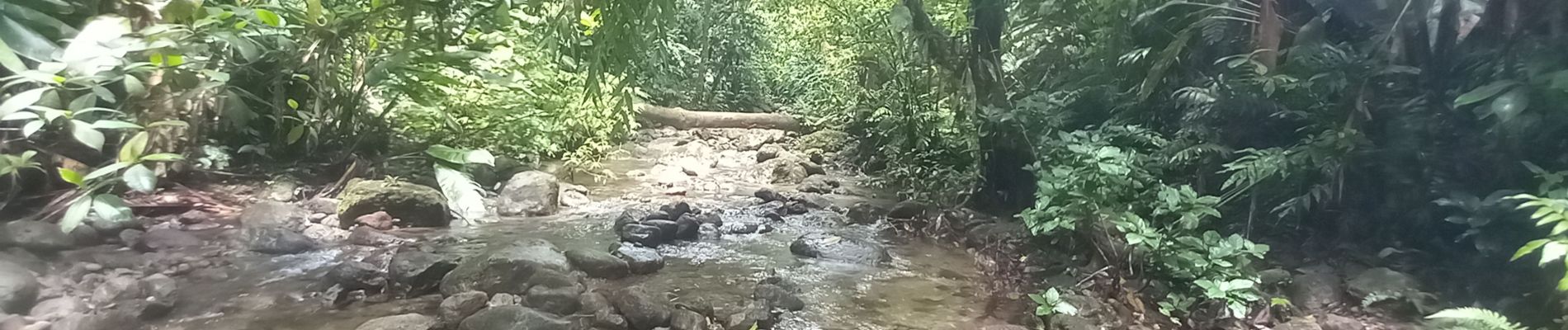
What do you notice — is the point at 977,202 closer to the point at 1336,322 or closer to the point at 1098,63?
the point at 1098,63

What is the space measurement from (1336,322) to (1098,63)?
1.79m

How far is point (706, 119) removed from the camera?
9.05 metres

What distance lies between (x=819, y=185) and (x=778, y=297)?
9.41 ft

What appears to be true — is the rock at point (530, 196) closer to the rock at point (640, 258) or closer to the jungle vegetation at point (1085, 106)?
the jungle vegetation at point (1085, 106)

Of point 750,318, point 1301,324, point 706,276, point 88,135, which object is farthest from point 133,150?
point 1301,324

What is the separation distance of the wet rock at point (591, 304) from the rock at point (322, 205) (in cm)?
176

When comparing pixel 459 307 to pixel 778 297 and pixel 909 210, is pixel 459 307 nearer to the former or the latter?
pixel 778 297

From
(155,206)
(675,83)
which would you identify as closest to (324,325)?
(155,206)

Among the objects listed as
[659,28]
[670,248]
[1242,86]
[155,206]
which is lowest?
[670,248]

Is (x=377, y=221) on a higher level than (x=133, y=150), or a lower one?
lower

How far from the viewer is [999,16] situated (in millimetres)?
4527

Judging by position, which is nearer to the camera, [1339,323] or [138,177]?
[138,177]

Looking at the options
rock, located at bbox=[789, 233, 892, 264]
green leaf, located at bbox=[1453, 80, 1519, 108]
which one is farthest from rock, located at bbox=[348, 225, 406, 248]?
green leaf, located at bbox=[1453, 80, 1519, 108]

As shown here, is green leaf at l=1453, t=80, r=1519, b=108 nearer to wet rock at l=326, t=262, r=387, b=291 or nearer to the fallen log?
wet rock at l=326, t=262, r=387, b=291
